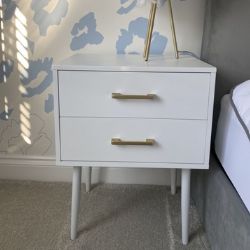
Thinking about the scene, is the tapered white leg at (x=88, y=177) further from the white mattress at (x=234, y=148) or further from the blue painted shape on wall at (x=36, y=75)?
the white mattress at (x=234, y=148)

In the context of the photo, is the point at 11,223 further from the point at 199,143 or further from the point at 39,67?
the point at 199,143

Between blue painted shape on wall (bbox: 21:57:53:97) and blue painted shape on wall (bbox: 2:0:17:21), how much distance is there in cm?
19

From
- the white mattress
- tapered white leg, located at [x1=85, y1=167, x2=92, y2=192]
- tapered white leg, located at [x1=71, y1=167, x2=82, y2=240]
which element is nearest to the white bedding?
the white mattress

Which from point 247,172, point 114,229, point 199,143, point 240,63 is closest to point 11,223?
point 114,229

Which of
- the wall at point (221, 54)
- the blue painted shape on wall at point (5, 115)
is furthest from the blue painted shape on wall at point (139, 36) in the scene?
the blue painted shape on wall at point (5, 115)

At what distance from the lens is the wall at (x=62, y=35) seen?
1.36 meters

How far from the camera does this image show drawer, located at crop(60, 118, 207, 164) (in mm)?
1009

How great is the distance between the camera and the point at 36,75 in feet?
4.72

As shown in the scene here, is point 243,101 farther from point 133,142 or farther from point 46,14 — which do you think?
point 46,14

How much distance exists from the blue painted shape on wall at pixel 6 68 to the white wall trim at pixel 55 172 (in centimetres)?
35

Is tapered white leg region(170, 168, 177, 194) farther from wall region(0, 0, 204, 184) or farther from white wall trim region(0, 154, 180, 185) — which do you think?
wall region(0, 0, 204, 184)

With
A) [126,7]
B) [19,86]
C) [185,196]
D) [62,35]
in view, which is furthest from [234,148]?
[19,86]

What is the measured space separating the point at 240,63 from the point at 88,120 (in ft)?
1.97

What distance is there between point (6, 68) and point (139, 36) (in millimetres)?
569
